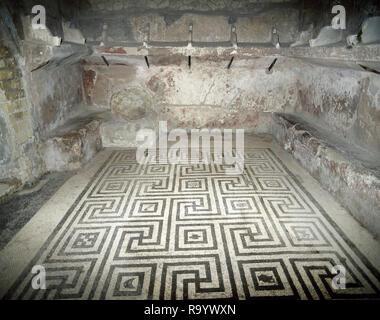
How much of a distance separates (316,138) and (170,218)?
1779mm

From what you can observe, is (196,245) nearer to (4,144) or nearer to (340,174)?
(340,174)

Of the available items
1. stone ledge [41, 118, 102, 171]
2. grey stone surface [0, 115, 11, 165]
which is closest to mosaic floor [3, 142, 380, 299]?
stone ledge [41, 118, 102, 171]

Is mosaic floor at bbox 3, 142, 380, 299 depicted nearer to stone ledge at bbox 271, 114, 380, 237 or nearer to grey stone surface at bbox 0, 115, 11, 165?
stone ledge at bbox 271, 114, 380, 237

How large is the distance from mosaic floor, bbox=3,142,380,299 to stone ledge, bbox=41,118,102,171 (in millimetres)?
379

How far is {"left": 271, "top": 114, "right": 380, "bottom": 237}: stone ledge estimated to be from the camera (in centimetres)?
195

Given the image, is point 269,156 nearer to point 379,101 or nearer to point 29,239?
point 379,101

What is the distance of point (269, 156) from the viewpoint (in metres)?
3.46

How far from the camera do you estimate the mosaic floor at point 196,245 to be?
155cm

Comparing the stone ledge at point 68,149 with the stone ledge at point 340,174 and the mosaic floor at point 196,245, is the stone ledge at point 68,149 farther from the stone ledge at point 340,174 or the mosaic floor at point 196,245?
the stone ledge at point 340,174

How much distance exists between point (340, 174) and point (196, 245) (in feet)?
4.59

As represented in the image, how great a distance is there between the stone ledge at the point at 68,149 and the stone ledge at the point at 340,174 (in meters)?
2.52

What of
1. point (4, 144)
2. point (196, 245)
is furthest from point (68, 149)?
point (196, 245)

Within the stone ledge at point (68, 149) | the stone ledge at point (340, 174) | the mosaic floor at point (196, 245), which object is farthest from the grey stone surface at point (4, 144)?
the stone ledge at point (340, 174)

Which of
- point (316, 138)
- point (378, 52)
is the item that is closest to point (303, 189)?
point (316, 138)
